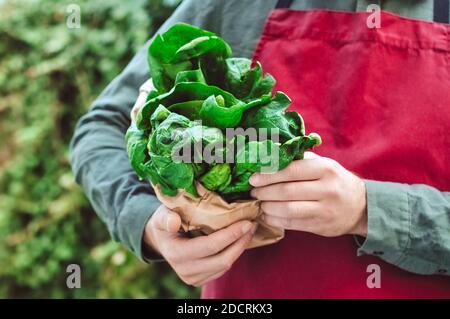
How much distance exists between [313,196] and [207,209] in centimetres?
13

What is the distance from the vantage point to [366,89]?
754 millimetres

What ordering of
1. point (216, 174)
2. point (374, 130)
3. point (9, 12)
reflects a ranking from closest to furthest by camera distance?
point (216, 174) → point (374, 130) → point (9, 12)

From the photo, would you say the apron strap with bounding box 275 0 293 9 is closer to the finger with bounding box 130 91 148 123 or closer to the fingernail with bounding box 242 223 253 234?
the finger with bounding box 130 91 148 123

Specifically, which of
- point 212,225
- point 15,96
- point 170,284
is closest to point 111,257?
point 170,284

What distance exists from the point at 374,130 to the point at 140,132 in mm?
323

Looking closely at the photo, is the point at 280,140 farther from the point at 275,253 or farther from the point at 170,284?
the point at 170,284

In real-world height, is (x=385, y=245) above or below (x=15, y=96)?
below

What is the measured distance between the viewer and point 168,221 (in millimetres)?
667

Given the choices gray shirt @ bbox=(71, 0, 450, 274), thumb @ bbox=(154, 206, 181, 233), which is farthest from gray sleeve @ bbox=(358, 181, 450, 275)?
thumb @ bbox=(154, 206, 181, 233)

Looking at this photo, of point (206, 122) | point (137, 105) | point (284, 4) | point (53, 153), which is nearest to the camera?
point (206, 122)

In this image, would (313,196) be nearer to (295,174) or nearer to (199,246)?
(295,174)

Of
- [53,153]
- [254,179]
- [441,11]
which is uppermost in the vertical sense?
[441,11]

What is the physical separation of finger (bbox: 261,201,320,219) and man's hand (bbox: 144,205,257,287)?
0.05 metres

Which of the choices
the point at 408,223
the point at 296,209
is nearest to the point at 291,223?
the point at 296,209
